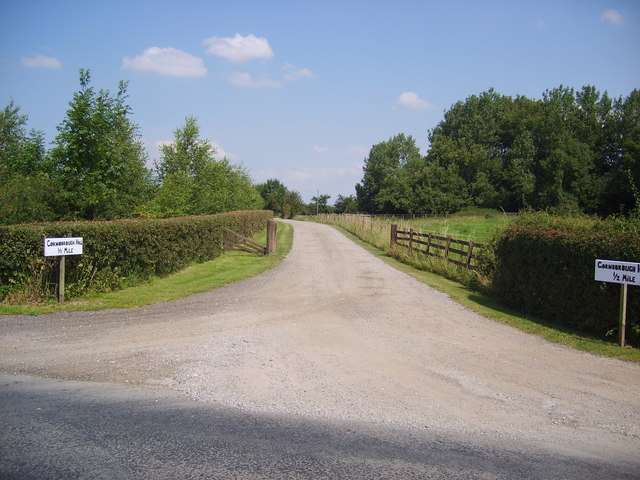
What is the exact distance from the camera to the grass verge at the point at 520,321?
8.29m

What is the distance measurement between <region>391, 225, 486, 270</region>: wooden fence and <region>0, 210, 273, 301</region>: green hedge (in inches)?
383

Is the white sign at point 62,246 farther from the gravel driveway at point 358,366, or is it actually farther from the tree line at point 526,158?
the tree line at point 526,158

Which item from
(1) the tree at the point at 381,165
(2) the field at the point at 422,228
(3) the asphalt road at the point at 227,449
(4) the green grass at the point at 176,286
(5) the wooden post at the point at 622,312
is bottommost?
(3) the asphalt road at the point at 227,449

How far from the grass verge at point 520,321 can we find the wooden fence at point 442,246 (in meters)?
1.00

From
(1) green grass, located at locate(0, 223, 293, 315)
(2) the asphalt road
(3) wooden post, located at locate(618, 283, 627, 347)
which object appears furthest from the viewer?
(1) green grass, located at locate(0, 223, 293, 315)

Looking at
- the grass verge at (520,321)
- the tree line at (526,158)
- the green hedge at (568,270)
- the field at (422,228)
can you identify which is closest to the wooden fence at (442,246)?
the field at (422,228)

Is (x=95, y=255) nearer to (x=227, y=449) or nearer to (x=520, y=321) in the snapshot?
(x=227, y=449)

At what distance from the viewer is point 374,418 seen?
17.2 feet

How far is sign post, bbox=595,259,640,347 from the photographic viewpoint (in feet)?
27.0

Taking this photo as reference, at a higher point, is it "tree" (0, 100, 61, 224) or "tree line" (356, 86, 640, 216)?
"tree line" (356, 86, 640, 216)

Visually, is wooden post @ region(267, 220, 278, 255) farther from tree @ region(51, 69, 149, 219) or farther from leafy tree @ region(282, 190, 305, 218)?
leafy tree @ region(282, 190, 305, 218)

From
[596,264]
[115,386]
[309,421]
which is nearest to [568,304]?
[596,264]

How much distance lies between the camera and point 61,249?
10.9 m

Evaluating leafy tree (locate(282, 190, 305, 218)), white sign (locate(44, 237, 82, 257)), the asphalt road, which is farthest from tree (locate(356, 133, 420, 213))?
the asphalt road
